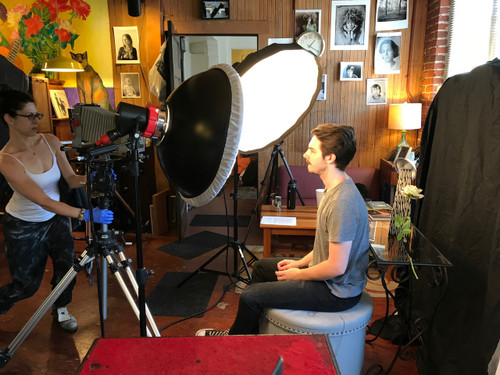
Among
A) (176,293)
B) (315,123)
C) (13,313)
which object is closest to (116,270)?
(176,293)

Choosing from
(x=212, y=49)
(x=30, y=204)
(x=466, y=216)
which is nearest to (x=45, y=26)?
(x=212, y=49)

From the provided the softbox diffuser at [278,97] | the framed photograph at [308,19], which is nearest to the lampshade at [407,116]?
the framed photograph at [308,19]

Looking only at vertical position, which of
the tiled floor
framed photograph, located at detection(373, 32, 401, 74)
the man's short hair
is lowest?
the tiled floor

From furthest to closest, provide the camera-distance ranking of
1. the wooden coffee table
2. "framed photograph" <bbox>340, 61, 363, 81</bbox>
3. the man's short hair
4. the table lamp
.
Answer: "framed photograph" <bbox>340, 61, 363, 81</bbox> → the table lamp → the wooden coffee table → the man's short hair

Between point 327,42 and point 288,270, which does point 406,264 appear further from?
point 327,42

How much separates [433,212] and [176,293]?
70.5 inches

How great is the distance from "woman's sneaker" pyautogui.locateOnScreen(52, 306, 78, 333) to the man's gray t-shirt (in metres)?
1.54

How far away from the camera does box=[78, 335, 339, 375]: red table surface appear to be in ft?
3.02

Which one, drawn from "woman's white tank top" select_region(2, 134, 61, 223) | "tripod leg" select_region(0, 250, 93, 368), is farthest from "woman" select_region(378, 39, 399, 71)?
"tripod leg" select_region(0, 250, 93, 368)

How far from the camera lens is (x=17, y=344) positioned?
1.72 metres

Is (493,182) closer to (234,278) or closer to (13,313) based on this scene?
(234,278)

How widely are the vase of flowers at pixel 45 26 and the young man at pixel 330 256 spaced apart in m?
3.58

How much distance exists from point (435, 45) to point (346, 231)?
3.02 metres

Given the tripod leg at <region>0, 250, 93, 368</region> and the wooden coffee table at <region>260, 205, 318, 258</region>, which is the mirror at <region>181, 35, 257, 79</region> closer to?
the wooden coffee table at <region>260, 205, 318, 258</region>
